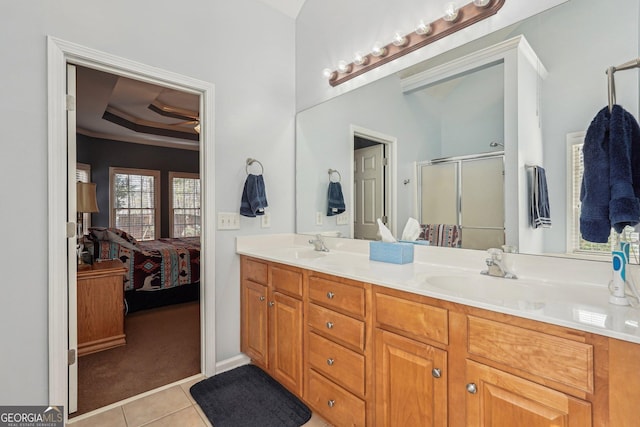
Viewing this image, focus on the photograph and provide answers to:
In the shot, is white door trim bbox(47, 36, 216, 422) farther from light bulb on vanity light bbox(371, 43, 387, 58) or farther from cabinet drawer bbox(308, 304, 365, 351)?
light bulb on vanity light bbox(371, 43, 387, 58)

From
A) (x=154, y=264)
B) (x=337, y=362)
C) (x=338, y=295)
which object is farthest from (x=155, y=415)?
(x=154, y=264)

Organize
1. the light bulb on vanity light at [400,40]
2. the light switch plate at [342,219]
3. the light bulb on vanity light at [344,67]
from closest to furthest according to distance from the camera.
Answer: the light bulb on vanity light at [400,40], the light bulb on vanity light at [344,67], the light switch plate at [342,219]

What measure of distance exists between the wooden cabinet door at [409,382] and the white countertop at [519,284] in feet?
0.77

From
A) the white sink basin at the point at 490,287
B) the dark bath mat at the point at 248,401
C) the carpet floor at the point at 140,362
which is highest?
the white sink basin at the point at 490,287

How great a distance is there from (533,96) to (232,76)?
191cm

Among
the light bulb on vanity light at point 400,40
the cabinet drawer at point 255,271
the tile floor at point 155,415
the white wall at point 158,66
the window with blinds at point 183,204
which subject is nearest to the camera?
the white wall at point 158,66

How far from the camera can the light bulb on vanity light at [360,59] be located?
6.86ft

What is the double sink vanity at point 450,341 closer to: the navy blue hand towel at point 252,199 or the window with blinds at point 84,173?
the navy blue hand towel at point 252,199

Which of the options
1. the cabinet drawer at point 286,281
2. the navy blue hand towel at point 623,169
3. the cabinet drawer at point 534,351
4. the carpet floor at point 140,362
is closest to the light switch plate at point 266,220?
the cabinet drawer at point 286,281

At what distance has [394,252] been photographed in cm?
175

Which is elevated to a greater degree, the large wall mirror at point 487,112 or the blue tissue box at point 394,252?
the large wall mirror at point 487,112

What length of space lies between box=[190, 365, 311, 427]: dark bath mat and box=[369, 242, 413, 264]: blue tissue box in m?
0.99

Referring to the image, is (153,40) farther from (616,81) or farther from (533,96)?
(616,81)

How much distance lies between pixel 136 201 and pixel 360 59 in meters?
5.68
